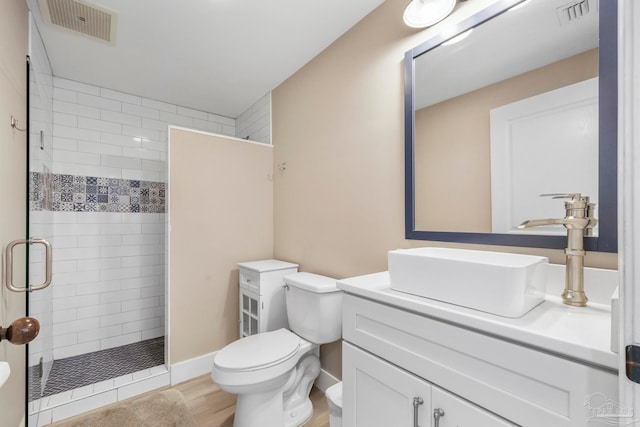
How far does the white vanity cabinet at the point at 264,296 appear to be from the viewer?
203 centimetres

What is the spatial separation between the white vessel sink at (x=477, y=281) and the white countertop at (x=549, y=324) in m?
0.02

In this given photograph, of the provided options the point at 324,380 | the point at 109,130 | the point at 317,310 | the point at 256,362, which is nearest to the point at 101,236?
the point at 109,130

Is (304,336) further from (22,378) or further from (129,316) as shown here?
(129,316)

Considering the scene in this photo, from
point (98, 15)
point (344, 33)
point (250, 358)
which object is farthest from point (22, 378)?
point (344, 33)

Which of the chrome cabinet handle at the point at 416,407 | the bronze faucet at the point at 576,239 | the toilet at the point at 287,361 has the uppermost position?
the bronze faucet at the point at 576,239

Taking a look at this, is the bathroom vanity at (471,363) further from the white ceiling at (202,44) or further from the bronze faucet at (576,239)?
the white ceiling at (202,44)

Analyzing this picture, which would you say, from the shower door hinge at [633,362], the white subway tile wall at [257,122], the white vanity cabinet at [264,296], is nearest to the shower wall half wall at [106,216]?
the white subway tile wall at [257,122]

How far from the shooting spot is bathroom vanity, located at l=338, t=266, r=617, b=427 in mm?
586

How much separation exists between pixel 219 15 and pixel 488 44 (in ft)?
4.72

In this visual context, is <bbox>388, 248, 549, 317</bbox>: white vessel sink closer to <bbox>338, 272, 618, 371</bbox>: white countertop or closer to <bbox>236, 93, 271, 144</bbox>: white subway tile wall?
<bbox>338, 272, 618, 371</bbox>: white countertop

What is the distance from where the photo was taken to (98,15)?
164 centimetres

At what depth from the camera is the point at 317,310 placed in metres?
1.66

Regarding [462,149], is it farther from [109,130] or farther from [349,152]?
[109,130]

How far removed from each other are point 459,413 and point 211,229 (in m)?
2.00
